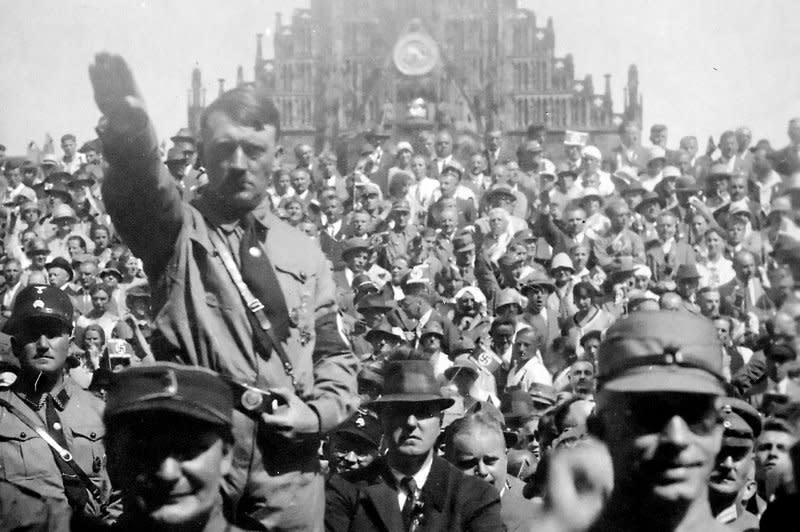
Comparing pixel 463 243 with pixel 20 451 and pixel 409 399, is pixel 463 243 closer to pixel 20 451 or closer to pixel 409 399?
pixel 409 399

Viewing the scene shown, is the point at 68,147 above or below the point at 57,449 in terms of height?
above

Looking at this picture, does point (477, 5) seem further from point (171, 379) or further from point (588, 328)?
point (171, 379)

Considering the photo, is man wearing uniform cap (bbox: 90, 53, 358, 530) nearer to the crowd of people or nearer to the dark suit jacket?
the crowd of people

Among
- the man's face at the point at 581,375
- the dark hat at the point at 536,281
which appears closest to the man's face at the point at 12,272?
the dark hat at the point at 536,281

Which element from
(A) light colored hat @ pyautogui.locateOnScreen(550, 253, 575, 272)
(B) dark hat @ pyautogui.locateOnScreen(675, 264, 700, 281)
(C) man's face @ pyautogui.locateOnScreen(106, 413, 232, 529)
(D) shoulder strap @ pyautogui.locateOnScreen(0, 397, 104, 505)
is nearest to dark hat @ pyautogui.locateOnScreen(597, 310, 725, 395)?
(C) man's face @ pyautogui.locateOnScreen(106, 413, 232, 529)

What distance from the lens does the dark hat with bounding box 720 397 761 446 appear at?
505 centimetres

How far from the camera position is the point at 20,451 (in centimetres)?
582

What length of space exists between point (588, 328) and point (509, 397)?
1.36 m

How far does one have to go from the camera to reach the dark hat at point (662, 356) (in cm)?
326

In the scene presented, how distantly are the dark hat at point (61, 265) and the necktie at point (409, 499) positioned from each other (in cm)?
673

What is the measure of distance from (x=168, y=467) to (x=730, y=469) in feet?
8.36

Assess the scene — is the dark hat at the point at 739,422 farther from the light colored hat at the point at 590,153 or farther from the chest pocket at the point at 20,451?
the light colored hat at the point at 590,153

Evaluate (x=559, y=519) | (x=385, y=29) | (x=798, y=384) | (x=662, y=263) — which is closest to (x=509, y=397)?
(x=662, y=263)

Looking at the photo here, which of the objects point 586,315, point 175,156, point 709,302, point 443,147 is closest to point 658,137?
point 443,147
